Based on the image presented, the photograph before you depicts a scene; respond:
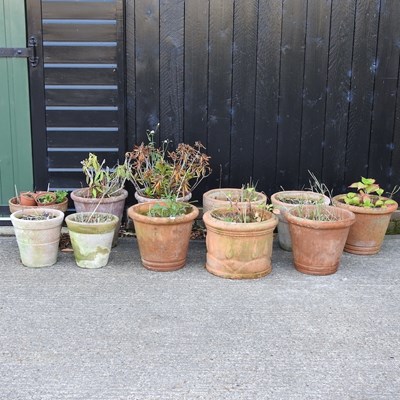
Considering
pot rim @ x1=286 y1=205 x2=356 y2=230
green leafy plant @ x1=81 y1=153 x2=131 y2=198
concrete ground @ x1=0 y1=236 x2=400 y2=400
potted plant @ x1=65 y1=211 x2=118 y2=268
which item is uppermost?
green leafy plant @ x1=81 y1=153 x2=131 y2=198

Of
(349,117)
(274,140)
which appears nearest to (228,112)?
(274,140)

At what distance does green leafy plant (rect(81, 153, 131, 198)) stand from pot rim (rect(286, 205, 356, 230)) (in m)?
1.26

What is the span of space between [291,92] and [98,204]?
1.75m

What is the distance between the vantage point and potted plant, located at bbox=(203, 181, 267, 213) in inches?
169

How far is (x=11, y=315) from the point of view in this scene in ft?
11.0

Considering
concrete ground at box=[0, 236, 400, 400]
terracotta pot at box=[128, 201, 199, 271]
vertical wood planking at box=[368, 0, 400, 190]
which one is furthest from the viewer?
vertical wood planking at box=[368, 0, 400, 190]

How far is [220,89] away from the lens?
4.68 metres

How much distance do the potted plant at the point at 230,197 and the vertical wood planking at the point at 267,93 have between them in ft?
0.93

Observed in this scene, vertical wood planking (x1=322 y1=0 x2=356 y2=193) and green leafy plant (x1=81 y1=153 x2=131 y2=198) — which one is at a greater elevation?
vertical wood planking (x1=322 y1=0 x2=356 y2=193)

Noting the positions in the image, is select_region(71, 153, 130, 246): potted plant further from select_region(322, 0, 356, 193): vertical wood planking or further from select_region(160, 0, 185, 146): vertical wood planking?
select_region(322, 0, 356, 193): vertical wood planking

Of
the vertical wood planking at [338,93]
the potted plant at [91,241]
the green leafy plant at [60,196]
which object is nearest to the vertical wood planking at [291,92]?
the vertical wood planking at [338,93]

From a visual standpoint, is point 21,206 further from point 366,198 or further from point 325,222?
point 366,198

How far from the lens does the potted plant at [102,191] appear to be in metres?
4.33

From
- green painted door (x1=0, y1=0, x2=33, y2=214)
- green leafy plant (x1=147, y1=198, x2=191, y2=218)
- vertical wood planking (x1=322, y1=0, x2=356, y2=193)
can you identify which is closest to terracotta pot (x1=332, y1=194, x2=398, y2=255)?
vertical wood planking (x1=322, y1=0, x2=356, y2=193)
